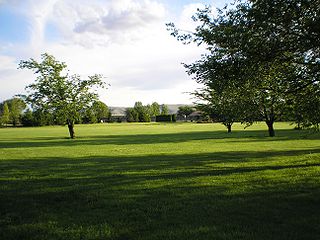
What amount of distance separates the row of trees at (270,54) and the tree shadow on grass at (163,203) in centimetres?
327

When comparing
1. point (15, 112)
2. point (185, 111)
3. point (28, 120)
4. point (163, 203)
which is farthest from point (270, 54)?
point (185, 111)

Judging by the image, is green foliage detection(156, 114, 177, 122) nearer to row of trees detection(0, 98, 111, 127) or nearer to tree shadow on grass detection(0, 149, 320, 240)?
row of trees detection(0, 98, 111, 127)

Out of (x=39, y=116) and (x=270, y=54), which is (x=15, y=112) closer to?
(x=39, y=116)

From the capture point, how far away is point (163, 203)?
9242mm

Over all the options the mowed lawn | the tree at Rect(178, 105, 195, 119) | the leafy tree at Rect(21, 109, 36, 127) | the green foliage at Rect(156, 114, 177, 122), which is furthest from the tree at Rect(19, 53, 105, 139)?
the tree at Rect(178, 105, 195, 119)

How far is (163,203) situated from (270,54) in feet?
23.1

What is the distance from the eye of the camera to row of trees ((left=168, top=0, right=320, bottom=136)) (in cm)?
1178

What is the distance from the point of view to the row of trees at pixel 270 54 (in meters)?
11.8

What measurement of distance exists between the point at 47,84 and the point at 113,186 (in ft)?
140

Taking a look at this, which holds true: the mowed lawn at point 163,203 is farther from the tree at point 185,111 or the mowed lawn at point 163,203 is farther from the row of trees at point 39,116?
the tree at point 185,111

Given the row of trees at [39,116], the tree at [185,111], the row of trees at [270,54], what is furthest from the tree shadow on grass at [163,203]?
the tree at [185,111]

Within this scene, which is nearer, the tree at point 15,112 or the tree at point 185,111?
the tree at point 15,112

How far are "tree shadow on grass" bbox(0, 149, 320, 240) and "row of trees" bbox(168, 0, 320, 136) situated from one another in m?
3.27

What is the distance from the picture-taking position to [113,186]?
11789 mm
